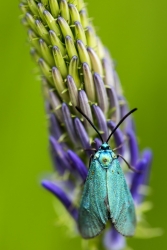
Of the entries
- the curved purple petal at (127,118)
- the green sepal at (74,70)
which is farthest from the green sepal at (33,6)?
the curved purple petal at (127,118)

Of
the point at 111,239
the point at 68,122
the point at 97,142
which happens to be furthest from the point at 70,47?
the point at 111,239

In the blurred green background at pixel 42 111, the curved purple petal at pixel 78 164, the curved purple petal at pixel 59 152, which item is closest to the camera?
the curved purple petal at pixel 78 164

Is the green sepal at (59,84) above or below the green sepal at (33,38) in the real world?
below

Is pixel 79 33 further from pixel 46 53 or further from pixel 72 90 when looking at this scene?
pixel 72 90

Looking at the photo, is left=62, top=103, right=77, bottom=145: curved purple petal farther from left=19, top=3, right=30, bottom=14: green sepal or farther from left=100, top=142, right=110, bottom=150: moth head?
left=19, top=3, right=30, bottom=14: green sepal

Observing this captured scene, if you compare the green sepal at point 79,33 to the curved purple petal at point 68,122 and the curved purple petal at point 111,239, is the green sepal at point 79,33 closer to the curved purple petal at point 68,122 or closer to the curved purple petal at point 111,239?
the curved purple petal at point 68,122
